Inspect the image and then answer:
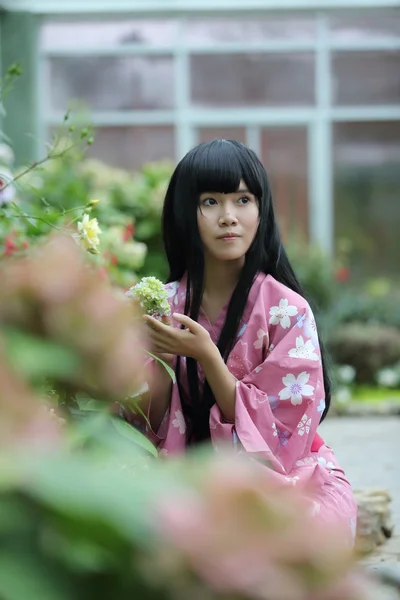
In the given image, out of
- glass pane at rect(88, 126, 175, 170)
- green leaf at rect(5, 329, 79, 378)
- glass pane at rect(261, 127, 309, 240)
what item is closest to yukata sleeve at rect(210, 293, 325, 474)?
green leaf at rect(5, 329, 79, 378)

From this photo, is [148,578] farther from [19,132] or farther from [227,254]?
[19,132]

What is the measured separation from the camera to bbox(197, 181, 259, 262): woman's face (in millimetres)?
2529

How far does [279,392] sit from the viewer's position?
2.46 metres

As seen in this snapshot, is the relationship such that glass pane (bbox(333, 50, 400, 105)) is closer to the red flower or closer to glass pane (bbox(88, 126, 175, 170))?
glass pane (bbox(88, 126, 175, 170))

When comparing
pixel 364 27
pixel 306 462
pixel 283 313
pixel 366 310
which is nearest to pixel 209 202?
pixel 283 313

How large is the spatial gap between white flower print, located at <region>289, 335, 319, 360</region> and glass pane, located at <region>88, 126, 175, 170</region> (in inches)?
325

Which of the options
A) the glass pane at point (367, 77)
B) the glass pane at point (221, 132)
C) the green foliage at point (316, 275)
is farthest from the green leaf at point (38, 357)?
the glass pane at point (367, 77)

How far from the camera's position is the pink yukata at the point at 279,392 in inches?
94.4

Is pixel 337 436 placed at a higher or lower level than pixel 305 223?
lower

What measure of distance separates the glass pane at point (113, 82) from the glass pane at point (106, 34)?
15cm

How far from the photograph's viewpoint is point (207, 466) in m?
Result: 0.57

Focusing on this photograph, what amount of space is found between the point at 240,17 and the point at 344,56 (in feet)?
4.03

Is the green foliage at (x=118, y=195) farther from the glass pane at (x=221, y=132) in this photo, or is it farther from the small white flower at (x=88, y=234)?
the small white flower at (x=88, y=234)

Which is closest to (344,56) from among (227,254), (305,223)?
(305,223)
